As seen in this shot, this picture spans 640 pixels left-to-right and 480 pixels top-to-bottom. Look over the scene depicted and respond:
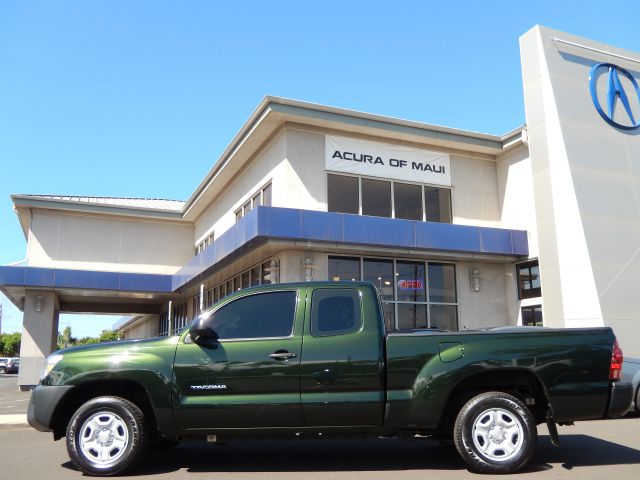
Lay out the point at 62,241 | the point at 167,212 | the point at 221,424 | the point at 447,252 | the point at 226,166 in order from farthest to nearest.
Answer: the point at 167,212
the point at 62,241
the point at 226,166
the point at 447,252
the point at 221,424

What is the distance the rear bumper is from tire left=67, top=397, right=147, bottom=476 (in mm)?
4769

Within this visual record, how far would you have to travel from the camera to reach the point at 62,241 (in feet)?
78.8

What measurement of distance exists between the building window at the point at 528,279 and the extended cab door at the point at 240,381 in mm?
12287

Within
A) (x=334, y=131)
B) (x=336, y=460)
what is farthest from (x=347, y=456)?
(x=334, y=131)

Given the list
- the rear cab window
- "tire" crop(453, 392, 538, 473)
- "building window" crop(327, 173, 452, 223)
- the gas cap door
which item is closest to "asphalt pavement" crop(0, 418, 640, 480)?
"tire" crop(453, 392, 538, 473)

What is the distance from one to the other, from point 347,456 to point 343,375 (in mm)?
1577

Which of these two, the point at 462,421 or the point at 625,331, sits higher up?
the point at 625,331

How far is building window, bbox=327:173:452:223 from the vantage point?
54.1 ft

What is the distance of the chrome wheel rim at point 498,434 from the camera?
18.9 ft

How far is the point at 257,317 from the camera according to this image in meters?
6.17

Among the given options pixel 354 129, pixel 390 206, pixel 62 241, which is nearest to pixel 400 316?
pixel 390 206

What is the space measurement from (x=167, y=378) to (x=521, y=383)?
145 inches

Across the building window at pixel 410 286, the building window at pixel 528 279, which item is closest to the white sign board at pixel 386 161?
the building window at pixel 410 286

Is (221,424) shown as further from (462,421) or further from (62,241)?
(62,241)
